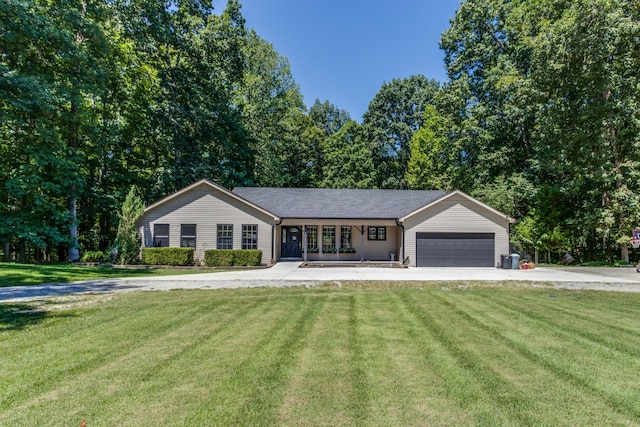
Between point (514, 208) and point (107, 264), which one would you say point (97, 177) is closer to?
point (107, 264)

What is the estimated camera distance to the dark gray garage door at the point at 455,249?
62.9 feet

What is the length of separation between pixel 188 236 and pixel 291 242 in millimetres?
6339

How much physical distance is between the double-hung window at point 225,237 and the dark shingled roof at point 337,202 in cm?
223

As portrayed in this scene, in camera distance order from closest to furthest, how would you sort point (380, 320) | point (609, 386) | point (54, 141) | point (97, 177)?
point (609, 386), point (380, 320), point (54, 141), point (97, 177)

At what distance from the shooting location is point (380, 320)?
7324 millimetres

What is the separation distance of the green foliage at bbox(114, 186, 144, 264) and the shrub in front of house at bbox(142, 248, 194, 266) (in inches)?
29.7

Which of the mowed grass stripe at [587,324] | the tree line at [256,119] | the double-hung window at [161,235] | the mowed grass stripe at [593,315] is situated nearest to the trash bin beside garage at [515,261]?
the tree line at [256,119]

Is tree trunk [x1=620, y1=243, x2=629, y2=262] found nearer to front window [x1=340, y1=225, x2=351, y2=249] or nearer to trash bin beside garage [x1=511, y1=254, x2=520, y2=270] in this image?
trash bin beside garage [x1=511, y1=254, x2=520, y2=270]

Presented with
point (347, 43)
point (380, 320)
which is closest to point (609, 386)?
point (380, 320)

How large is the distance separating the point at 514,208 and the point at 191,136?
2607 centimetres

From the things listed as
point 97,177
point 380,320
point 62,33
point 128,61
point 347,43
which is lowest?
point 380,320

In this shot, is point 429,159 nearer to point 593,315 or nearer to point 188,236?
point 188,236

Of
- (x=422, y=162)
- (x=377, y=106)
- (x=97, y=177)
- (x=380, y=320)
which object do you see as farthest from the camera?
(x=377, y=106)

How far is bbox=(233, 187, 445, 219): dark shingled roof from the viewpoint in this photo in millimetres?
20609
